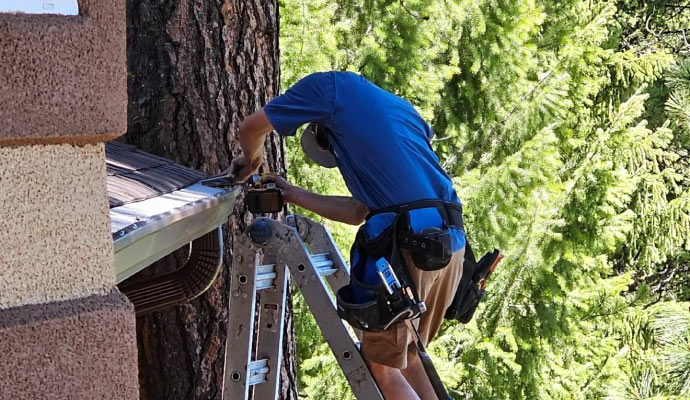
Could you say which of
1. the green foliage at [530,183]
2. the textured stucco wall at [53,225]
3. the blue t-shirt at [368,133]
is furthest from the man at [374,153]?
the green foliage at [530,183]

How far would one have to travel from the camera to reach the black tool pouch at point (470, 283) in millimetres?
3918

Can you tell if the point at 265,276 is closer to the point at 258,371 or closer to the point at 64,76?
the point at 258,371

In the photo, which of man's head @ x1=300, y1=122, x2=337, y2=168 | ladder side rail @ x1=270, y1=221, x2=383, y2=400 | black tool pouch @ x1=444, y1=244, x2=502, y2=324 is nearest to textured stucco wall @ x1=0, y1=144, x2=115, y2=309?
ladder side rail @ x1=270, y1=221, x2=383, y2=400

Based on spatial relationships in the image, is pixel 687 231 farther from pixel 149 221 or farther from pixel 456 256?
pixel 149 221

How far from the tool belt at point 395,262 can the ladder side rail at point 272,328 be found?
8.6 inches

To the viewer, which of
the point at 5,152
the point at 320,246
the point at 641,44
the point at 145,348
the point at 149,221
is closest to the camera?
the point at 5,152

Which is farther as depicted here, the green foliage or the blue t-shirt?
the green foliage

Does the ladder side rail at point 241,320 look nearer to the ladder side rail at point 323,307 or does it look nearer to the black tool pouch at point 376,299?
the ladder side rail at point 323,307

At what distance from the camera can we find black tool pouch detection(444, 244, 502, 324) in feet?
12.9

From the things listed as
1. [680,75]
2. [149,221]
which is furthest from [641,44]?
[149,221]

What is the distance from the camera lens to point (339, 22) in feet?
27.8

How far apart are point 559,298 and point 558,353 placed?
0.62m

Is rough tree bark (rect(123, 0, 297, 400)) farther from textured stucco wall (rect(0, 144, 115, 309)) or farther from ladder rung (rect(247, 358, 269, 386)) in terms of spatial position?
textured stucco wall (rect(0, 144, 115, 309))

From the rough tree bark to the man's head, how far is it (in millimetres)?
450
